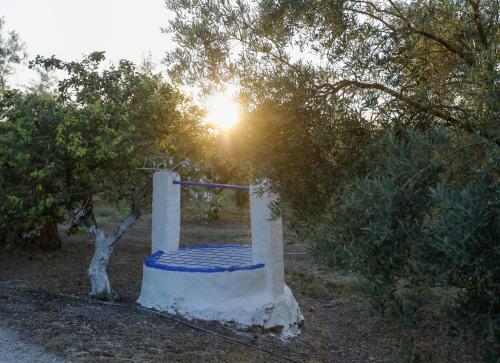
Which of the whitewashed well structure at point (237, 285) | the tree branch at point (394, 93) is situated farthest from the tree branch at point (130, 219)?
the tree branch at point (394, 93)

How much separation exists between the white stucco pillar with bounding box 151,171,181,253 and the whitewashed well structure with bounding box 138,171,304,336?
1315 mm

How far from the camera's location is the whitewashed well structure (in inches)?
390

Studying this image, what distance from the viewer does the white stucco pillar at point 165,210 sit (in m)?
12.2

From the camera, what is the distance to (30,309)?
9.87 metres

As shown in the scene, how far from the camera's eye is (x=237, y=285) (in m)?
9.98

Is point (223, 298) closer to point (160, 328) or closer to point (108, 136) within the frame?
point (160, 328)

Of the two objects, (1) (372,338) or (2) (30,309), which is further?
(1) (372,338)

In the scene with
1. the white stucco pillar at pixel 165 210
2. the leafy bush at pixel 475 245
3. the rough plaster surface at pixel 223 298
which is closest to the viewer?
the leafy bush at pixel 475 245

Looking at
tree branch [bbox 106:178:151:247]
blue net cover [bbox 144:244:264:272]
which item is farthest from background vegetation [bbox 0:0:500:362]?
blue net cover [bbox 144:244:264:272]

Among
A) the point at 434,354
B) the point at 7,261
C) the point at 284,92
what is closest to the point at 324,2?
the point at 284,92

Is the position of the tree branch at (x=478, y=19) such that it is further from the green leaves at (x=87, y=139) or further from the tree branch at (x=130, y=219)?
the tree branch at (x=130, y=219)

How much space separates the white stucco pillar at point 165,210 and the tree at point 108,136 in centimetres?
37

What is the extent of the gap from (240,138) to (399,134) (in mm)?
1858

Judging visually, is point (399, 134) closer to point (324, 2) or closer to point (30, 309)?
point (324, 2)
